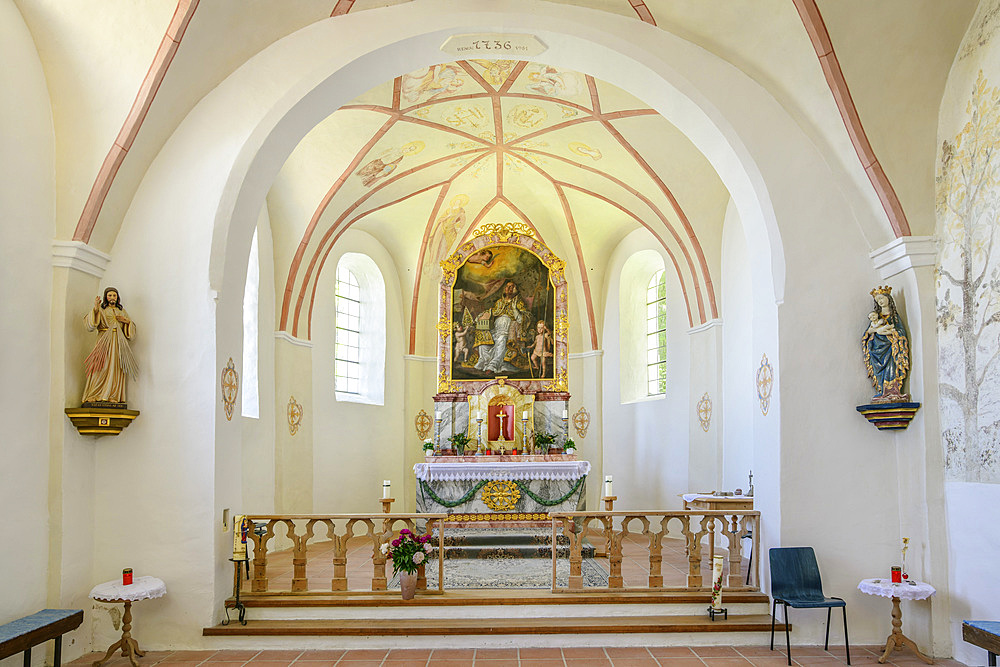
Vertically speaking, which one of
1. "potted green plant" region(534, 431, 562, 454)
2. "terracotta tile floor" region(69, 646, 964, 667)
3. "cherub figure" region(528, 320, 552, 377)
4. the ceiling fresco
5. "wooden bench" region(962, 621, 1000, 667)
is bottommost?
"terracotta tile floor" region(69, 646, 964, 667)

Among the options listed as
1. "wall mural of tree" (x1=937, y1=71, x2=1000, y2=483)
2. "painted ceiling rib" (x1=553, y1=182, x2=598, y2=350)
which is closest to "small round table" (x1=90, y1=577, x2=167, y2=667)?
"wall mural of tree" (x1=937, y1=71, x2=1000, y2=483)

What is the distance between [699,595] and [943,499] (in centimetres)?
252

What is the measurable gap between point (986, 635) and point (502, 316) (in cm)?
1027

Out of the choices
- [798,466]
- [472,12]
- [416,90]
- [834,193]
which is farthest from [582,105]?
[798,466]

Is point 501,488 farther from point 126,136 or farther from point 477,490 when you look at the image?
point 126,136

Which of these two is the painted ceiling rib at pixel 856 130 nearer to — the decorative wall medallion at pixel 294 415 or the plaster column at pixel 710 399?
the plaster column at pixel 710 399

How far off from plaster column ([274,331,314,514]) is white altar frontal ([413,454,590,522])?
2.15m

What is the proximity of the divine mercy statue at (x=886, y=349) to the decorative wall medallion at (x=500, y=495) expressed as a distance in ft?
20.1

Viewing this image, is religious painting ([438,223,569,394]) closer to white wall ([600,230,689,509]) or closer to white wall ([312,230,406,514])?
white wall ([600,230,689,509])

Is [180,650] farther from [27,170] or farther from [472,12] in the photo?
[472,12]

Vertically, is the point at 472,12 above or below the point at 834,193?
above

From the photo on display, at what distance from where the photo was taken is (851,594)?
8.12 m

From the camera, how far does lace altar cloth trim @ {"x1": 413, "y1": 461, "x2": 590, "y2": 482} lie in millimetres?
12664

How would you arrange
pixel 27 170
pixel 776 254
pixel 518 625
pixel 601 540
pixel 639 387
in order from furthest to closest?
1. pixel 639 387
2. pixel 601 540
3. pixel 776 254
4. pixel 518 625
5. pixel 27 170
